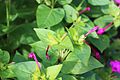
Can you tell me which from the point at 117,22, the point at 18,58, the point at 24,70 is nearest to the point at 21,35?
the point at 18,58

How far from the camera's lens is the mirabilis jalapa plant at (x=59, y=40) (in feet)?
4.21

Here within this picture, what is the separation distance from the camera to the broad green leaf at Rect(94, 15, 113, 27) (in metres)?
1.75

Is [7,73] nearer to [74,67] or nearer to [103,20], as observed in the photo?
[74,67]

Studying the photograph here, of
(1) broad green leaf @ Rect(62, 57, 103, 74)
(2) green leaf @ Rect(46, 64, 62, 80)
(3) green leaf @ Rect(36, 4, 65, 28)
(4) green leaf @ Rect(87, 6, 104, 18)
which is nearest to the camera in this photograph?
(2) green leaf @ Rect(46, 64, 62, 80)

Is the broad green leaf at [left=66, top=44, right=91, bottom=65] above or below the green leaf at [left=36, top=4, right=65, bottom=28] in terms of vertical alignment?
below

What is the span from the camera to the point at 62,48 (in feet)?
4.20

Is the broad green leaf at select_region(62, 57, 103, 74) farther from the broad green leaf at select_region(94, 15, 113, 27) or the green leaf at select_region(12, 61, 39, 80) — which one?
the broad green leaf at select_region(94, 15, 113, 27)

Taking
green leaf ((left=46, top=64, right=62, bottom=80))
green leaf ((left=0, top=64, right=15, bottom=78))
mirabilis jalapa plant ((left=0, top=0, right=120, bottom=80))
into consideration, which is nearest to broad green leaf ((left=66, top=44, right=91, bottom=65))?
mirabilis jalapa plant ((left=0, top=0, right=120, bottom=80))

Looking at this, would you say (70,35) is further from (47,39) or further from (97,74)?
(97,74)

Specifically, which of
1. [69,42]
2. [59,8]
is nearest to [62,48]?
[69,42]

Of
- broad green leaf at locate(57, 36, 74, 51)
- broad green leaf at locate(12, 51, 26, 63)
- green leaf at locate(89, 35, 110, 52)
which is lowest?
green leaf at locate(89, 35, 110, 52)

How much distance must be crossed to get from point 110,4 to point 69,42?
599 mm

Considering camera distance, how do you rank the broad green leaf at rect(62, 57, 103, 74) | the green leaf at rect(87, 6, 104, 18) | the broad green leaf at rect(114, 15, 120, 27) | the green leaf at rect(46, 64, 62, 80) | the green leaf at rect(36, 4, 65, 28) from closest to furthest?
1. the green leaf at rect(46, 64, 62, 80)
2. the broad green leaf at rect(62, 57, 103, 74)
3. the green leaf at rect(36, 4, 65, 28)
4. the broad green leaf at rect(114, 15, 120, 27)
5. the green leaf at rect(87, 6, 104, 18)

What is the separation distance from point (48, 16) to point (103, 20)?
354 millimetres
